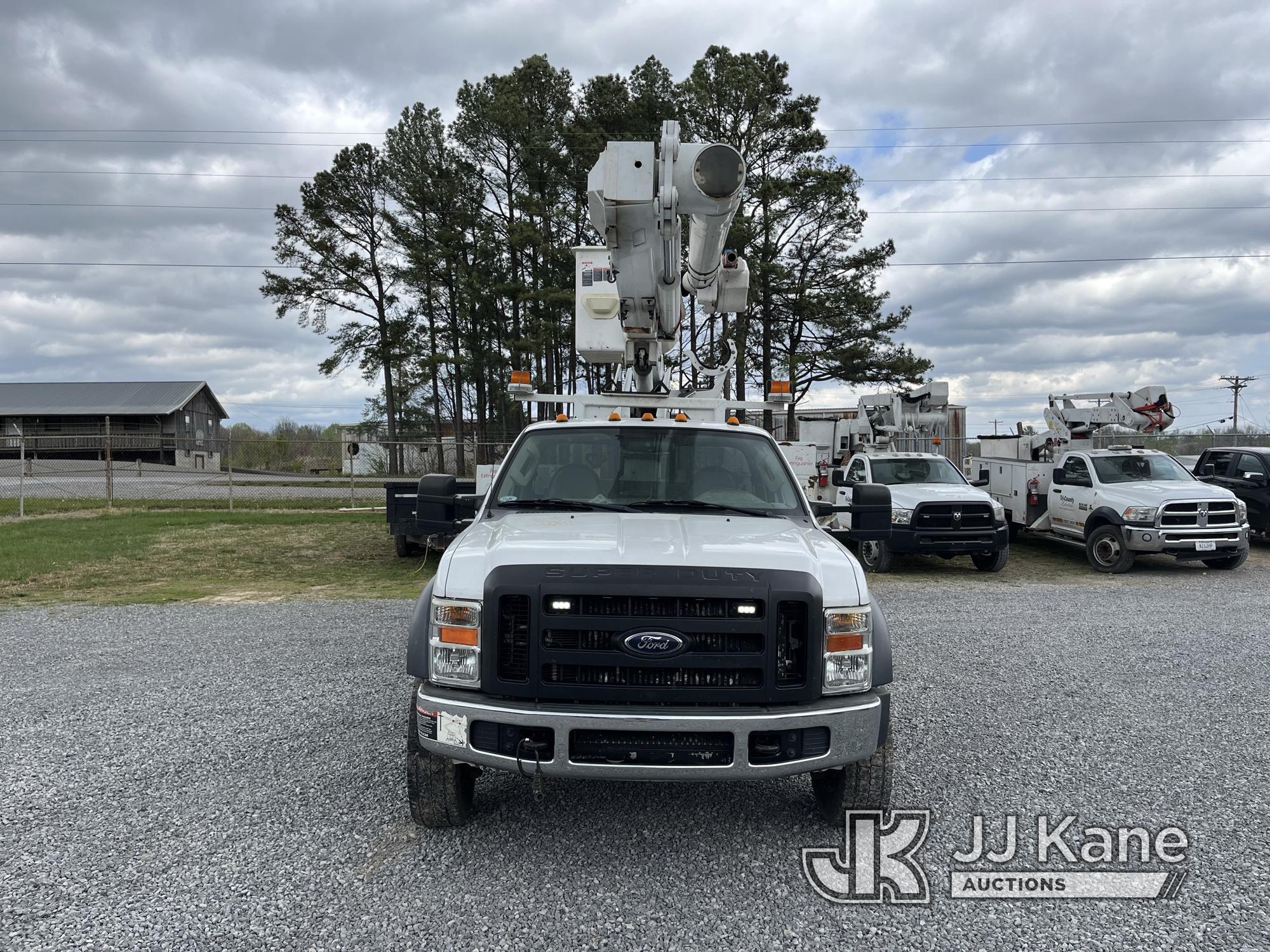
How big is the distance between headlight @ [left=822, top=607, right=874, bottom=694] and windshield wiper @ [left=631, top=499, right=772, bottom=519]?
1.08 m

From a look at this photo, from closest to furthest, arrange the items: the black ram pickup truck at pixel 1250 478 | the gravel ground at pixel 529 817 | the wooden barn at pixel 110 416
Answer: the gravel ground at pixel 529 817
the black ram pickup truck at pixel 1250 478
the wooden barn at pixel 110 416

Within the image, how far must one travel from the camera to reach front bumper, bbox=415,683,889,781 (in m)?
2.93

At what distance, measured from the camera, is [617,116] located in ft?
92.5

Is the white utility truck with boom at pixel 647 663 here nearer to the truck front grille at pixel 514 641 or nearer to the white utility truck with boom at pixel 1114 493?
the truck front grille at pixel 514 641

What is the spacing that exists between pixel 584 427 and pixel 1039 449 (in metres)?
13.8

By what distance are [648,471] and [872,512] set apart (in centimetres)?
126

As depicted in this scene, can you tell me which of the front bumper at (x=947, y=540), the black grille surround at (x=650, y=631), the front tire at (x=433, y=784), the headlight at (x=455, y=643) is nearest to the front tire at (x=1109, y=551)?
the front bumper at (x=947, y=540)

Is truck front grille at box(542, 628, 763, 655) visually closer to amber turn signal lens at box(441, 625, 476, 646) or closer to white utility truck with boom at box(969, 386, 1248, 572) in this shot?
amber turn signal lens at box(441, 625, 476, 646)

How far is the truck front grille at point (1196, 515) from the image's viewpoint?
37.0 ft

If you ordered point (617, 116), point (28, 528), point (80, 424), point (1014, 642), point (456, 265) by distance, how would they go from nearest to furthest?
point (1014, 642) → point (28, 528) → point (617, 116) → point (456, 265) → point (80, 424)

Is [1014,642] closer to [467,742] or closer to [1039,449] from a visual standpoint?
[467,742]

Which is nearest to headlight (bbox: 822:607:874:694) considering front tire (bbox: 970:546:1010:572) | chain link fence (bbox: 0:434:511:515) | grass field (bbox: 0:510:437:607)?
grass field (bbox: 0:510:437:607)

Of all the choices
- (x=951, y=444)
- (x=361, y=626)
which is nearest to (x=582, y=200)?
(x=951, y=444)

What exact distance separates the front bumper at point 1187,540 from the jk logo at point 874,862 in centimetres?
972
